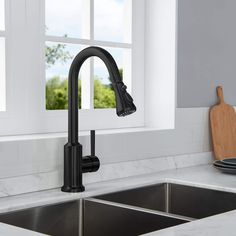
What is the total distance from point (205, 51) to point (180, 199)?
0.85m

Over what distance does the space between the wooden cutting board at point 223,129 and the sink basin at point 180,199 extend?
0.53 meters

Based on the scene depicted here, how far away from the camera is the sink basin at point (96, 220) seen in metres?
1.80

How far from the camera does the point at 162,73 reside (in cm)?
257

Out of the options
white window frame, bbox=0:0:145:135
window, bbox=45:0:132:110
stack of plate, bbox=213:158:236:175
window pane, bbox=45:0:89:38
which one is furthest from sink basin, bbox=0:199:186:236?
window pane, bbox=45:0:89:38

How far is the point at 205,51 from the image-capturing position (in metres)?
2.71

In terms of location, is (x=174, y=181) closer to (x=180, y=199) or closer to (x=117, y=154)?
(x=180, y=199)

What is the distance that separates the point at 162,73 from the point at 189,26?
0.26 meters

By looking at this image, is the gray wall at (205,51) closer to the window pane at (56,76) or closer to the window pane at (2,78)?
the window pane at (2,78)

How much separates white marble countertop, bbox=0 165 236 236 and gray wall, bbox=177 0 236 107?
38cm

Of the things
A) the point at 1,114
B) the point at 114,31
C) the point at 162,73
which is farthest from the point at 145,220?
the point at 114,31

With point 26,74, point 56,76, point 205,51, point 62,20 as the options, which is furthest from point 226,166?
point 56,76

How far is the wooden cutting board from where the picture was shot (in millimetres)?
2686

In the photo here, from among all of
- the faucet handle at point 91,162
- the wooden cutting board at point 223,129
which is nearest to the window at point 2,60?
the faucet handle at point 91,162

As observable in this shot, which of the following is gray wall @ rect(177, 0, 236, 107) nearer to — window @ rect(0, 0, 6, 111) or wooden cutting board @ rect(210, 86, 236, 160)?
wooden cutting board @ rect(210, 86, 236, 160)
